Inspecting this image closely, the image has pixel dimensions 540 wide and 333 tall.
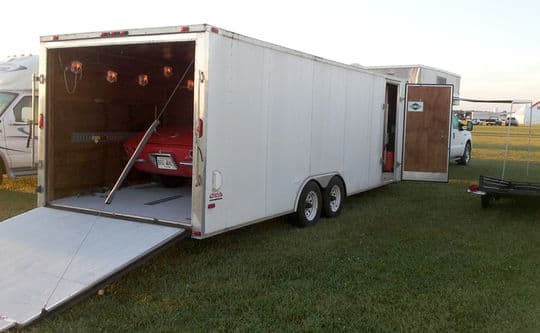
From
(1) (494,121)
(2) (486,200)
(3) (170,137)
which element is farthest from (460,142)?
(1) (494,121)

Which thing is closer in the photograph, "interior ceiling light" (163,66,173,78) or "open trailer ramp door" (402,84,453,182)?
"interior ceiling light" (163,66,173,78)

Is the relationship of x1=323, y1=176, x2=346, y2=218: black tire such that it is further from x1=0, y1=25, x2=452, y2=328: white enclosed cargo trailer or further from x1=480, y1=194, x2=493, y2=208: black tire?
x1=480, y1=194, x2=493, y2=208: black tire

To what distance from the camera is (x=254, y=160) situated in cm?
612

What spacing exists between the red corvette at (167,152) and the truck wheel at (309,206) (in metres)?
1.57

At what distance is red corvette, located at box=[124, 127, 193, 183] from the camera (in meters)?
6.85

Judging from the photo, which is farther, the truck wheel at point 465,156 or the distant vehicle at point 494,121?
the distant vehicle at point 494,121

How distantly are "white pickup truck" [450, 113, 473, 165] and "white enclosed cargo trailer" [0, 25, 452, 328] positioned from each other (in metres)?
6.52

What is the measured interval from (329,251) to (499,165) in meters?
12.6

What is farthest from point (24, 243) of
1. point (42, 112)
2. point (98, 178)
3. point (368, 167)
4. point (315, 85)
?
point (368, 167)

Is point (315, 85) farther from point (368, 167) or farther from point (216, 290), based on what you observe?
point (216, 290)

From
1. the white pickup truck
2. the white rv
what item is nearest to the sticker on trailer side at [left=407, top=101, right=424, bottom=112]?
the white pickup truck

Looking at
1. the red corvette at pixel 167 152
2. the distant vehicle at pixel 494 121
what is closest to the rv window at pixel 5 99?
the red corvette at pixel 167 152

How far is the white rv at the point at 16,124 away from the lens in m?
9.63

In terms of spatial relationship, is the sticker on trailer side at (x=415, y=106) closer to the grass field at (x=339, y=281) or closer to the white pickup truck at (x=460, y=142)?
the grass field at (x=339, y=281)
